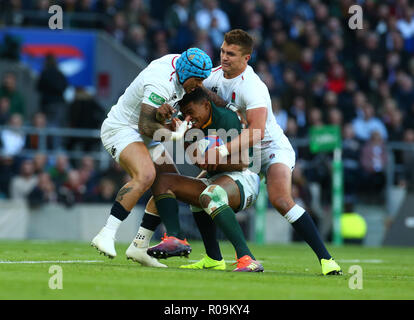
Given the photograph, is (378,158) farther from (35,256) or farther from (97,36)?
(35,256)

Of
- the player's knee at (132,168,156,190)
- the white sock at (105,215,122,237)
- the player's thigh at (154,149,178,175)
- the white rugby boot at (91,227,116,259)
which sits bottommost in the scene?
the white rugby boot at (91,227,116,259)

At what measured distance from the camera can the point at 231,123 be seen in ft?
29.2

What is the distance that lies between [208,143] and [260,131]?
1.63 ft

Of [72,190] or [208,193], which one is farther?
[72,190]

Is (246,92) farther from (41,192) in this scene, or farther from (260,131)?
(41,192)

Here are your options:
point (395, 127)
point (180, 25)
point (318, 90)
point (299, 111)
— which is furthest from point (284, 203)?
point (180, 25)

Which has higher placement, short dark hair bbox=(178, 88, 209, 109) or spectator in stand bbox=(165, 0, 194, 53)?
spectator in stand bbox=(165, 0, 194, 53)

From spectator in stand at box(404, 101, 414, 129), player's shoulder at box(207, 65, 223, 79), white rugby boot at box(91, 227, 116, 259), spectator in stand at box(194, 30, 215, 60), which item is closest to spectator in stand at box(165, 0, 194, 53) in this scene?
spectator in stand at box(194, 30, 215, 60)

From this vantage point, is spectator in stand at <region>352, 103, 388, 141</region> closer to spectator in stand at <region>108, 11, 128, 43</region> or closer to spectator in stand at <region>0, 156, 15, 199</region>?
spectator in stand at <region>108, 11, 128, 43</region>

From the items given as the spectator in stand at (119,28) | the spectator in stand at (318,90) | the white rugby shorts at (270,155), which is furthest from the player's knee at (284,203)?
the spectator in stand at (119,28)

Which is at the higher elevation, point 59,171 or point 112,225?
point 59,171

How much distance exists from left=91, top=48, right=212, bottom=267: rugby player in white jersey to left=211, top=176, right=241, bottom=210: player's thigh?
22.8 inches

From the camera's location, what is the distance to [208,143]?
8.70 meters

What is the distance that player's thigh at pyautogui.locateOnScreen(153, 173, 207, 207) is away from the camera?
29.3 feet
